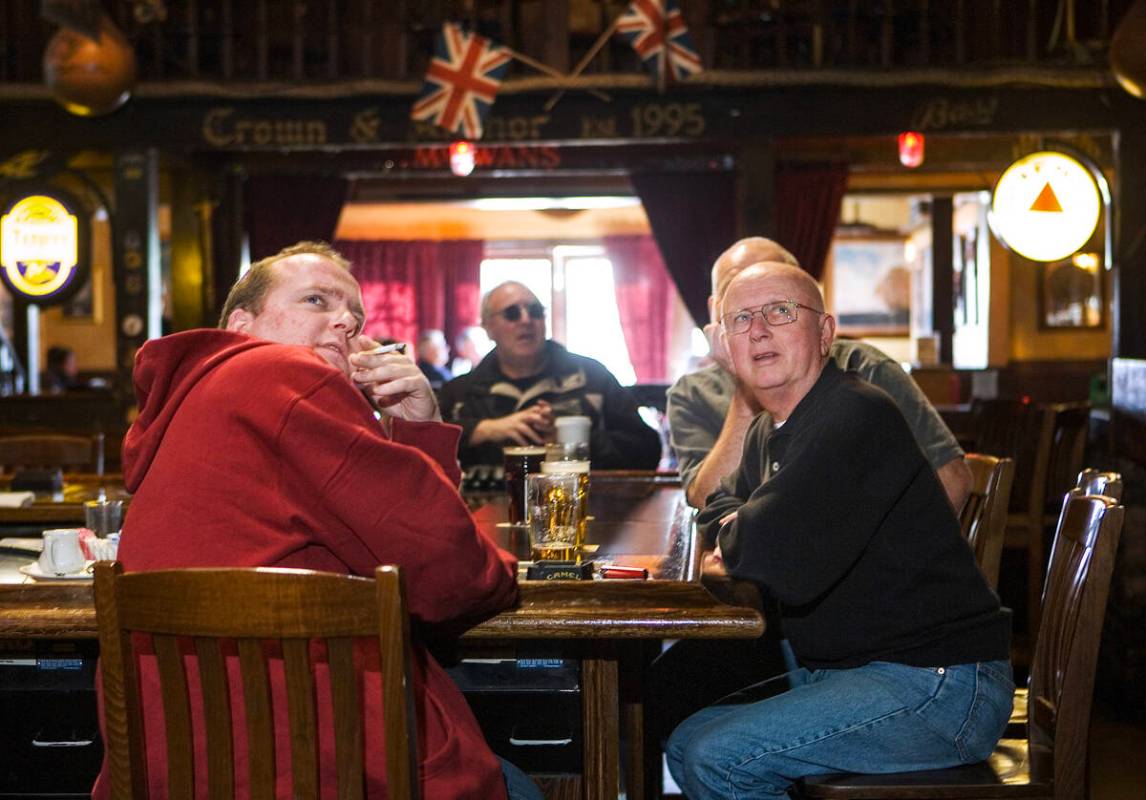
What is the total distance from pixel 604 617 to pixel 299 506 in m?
0.47

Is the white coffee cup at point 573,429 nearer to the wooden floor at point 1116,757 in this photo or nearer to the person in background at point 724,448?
the person in background at point 724,448

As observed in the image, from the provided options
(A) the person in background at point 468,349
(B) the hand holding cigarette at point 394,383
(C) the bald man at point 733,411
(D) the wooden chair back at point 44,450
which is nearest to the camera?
(B) the hand holding cigarette at point 394,383

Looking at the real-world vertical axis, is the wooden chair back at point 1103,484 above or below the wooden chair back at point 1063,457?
above

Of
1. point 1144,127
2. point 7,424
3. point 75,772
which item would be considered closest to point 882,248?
point 1144,127

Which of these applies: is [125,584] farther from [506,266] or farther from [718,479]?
[506,266]

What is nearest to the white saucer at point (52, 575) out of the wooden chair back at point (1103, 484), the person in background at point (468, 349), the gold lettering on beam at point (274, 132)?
the wooden chair back at point (1103, 484)

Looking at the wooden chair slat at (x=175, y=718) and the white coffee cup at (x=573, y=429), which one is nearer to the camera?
the wooden chair slat at (x=175, y=718)

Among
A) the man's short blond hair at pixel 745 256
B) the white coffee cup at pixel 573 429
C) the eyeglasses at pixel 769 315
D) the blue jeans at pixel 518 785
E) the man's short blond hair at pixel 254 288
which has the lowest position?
the blue jeans at pixel 518 785

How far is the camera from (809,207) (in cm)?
962

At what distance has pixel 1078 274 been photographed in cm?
1132

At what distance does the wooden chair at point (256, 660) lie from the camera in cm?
138

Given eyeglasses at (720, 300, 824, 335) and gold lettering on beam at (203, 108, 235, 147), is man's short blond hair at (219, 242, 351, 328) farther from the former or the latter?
gold lettering on beam at (203, 108, 235, 147)

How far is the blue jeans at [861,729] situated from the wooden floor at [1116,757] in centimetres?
166

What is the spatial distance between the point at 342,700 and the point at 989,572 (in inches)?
73.1
